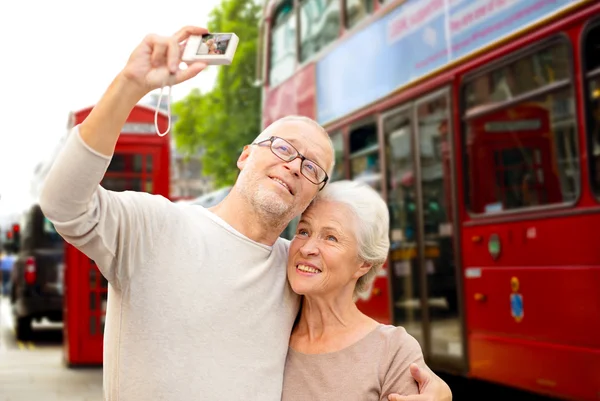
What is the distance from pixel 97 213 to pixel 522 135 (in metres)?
3.99

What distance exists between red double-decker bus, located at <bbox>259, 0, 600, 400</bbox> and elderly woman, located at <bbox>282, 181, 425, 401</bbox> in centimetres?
255

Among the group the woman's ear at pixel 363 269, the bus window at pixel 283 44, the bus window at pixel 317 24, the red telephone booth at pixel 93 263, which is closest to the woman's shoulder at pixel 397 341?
the woman's ear at pixel 363 269

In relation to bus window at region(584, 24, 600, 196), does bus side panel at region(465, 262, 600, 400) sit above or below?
below

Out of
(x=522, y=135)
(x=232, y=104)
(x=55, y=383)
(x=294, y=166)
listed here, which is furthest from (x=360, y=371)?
(x=232, y=104)

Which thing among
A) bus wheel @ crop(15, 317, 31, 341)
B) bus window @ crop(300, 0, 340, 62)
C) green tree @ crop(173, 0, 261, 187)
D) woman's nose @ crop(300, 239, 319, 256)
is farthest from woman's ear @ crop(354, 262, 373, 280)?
A: green tree @ crop(173, 0, 261, 187)

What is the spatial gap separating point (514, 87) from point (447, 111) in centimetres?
97

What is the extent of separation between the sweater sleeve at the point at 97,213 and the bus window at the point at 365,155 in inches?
222

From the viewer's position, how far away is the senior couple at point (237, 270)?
83.7 inches

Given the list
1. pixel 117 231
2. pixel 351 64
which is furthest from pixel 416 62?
pixel 117 231

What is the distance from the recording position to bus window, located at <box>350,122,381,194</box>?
8016 mm

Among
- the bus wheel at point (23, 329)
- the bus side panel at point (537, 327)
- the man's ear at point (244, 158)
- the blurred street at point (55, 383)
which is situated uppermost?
the man's ear at point (244, 158)

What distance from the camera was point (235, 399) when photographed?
240 cm

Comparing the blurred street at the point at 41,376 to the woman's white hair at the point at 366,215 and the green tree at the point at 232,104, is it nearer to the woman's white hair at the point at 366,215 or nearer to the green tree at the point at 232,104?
the woman's white hair at the point at 366,215

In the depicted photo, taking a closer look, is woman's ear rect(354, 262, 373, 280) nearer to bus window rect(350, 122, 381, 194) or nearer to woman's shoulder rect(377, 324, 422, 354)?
woman's shoulder rect(377, 324, 422, 354)
